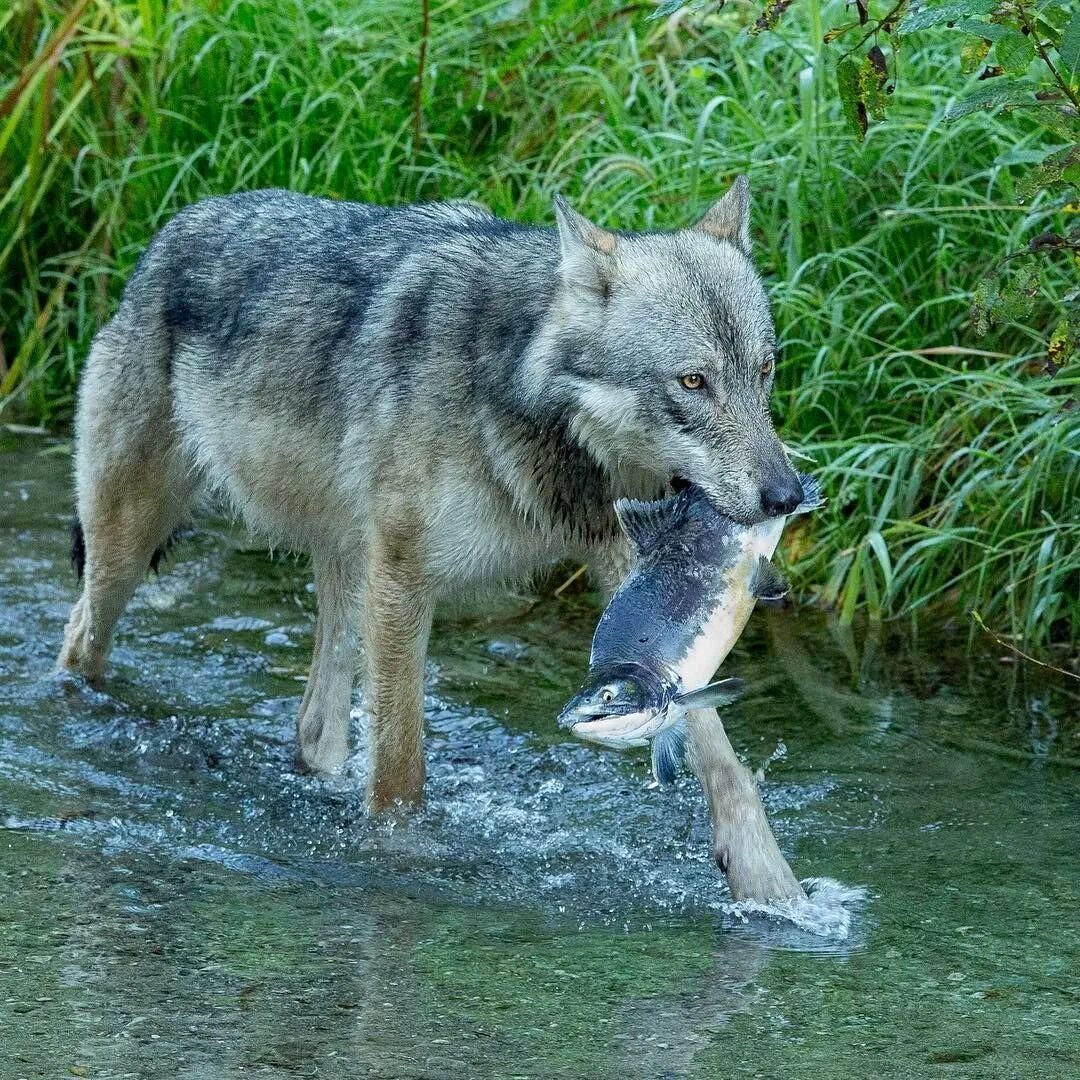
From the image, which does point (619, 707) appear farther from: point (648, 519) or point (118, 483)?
point (118, 483)

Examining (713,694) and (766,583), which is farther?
(766,583)

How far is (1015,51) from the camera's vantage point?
338 centimetres

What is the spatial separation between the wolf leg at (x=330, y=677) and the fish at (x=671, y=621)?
180cm

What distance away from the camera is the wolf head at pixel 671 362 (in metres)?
3.57

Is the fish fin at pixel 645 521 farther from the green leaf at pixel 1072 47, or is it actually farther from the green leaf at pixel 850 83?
the green leaf at pixel 1072 47

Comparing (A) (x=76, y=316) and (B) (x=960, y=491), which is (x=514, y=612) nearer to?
(B) (x=960, y=491)

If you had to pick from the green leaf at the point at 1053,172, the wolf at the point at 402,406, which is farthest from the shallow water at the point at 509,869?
the green leaf at the point at 1053,172

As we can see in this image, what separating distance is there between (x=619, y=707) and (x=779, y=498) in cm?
61

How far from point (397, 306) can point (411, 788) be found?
4.15ft

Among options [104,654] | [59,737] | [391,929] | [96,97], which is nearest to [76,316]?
[96,97]

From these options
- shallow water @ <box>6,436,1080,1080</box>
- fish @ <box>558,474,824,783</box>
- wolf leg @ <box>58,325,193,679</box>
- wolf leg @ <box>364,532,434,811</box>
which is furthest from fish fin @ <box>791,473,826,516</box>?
wolf leg @ <box>58,325,193,679</box>

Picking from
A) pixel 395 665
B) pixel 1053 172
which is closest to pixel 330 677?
pixel 395 665

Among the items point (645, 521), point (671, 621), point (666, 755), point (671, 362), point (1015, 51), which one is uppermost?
point (1015, 51)

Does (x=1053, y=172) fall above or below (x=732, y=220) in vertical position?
above
